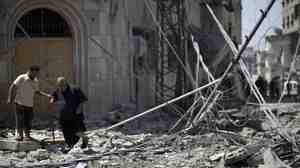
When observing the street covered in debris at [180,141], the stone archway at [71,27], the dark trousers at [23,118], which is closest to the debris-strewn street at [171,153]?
the street covered in debris at [180,141]

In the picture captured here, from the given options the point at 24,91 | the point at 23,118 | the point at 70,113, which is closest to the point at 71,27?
the point at 24,91

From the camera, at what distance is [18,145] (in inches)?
409

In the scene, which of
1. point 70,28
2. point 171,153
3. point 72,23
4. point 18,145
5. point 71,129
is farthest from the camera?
point 70,28

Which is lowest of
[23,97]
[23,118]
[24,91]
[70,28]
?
[23,118]

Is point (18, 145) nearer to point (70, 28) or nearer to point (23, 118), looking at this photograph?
point (23, 118)

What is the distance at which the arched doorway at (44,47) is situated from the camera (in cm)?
1488

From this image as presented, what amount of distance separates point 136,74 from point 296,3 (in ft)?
133

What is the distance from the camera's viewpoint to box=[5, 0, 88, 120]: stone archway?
14555 mm

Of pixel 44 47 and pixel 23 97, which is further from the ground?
pixel 44 47

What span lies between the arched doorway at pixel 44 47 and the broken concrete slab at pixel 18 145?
433cm

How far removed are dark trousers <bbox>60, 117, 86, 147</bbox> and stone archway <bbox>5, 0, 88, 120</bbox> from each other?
14.9ft

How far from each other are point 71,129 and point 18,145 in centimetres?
104

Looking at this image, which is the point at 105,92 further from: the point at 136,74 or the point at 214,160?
the point at 214,160

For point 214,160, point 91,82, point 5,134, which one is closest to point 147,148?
point 214,160
